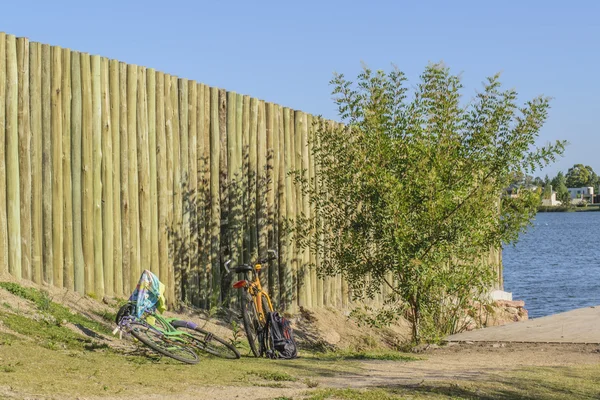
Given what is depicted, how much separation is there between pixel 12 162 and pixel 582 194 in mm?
165352

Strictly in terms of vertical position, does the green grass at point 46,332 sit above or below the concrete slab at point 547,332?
above

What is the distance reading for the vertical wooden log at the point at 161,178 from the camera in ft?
36.2

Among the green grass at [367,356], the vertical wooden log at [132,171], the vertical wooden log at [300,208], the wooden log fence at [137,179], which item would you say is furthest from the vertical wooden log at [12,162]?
the vertical wooden log at [300,208]

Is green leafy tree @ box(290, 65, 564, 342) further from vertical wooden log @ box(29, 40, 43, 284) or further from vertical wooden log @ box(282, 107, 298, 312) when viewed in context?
vertical wooden log @ box(29, 40, 43, 284)

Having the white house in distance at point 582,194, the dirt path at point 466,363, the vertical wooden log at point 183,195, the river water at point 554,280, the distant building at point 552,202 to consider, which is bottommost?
the river water at point 554,280

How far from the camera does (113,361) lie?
7.98 metres

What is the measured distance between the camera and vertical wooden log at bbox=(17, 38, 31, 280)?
946cm

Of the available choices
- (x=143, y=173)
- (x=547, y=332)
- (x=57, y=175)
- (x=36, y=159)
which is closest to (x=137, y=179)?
(x=143, y=173)

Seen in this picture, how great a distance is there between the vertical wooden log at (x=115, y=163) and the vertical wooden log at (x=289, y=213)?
3.30 m

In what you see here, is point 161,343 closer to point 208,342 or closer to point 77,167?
point 208,342

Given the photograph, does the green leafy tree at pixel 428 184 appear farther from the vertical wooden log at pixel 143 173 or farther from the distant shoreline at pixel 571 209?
the distant shoreline at pixel 571 209

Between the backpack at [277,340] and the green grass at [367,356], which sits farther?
the green grass at [367,356]

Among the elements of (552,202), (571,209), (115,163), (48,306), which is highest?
(552,202)

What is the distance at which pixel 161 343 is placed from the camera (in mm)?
8469
